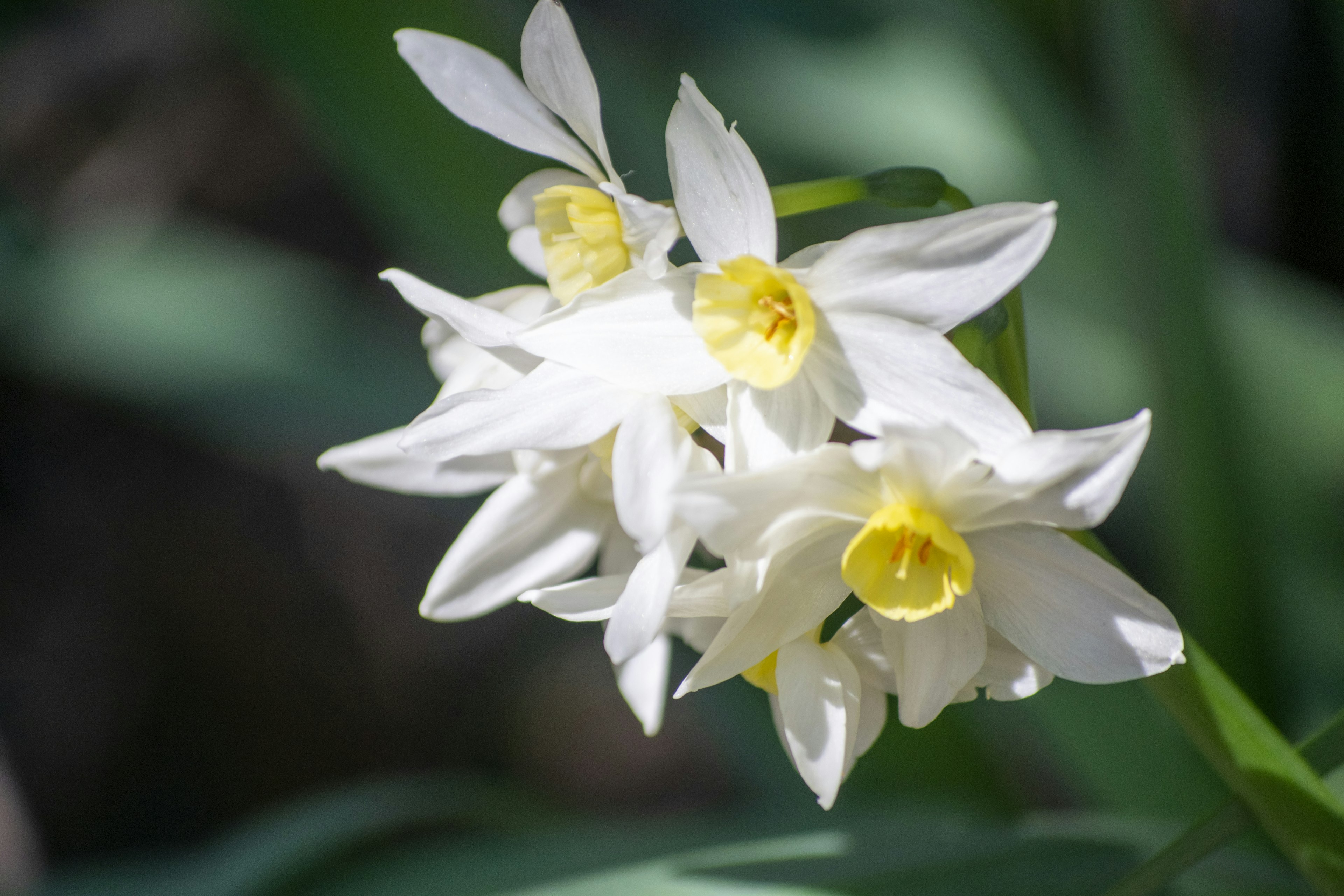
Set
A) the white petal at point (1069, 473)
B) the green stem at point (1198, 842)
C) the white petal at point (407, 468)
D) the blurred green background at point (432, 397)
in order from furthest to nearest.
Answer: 1. the blurred green background at point (432, 397)
2. the white petal at point (407, 468)
3. the green stem at point (1198, 842)
4. the white petal at point (1069, 473)

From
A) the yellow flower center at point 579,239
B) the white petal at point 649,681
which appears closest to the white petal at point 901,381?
the yellow flower center at point 579,239

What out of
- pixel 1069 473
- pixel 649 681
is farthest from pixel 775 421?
pixel 649 681

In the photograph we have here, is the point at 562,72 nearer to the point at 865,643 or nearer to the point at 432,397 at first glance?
the point at 865,643

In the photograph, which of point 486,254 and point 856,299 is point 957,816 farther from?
point 486,254

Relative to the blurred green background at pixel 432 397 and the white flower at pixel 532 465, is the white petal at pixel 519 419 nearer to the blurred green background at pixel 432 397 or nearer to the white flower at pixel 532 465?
the white flower at pixel 532 465

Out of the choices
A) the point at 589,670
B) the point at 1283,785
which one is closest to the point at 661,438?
the point at 1283,785

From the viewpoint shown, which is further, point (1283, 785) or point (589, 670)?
point (589, 670)

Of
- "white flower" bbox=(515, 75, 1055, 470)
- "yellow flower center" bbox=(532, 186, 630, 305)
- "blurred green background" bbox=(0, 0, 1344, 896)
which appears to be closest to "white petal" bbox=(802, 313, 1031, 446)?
"white flower" bbox=(515, 75, 1055, 470)
